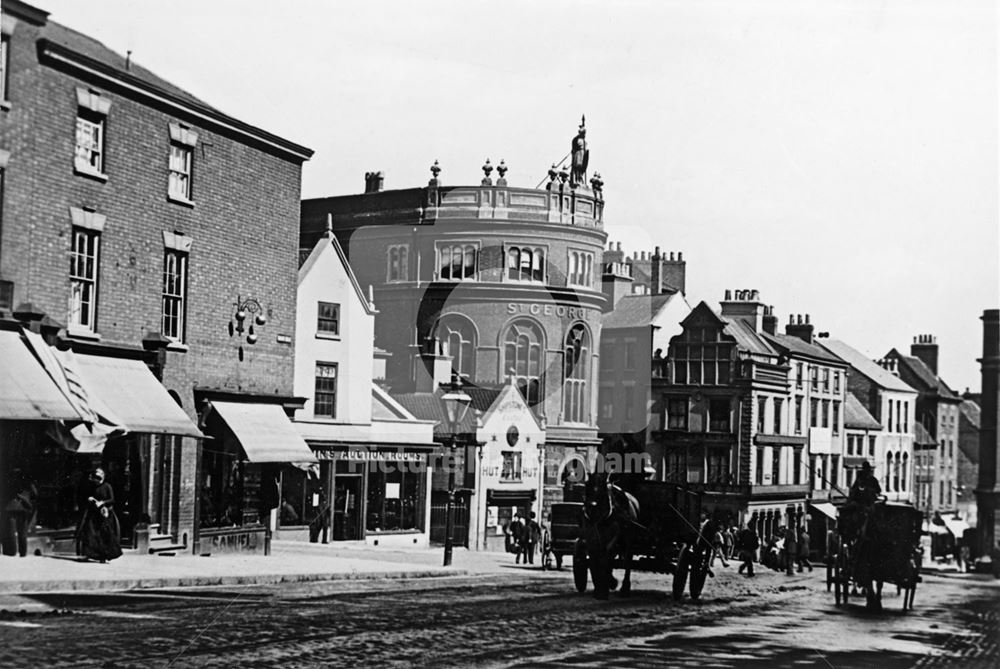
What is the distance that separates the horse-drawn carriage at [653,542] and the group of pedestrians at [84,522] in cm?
791

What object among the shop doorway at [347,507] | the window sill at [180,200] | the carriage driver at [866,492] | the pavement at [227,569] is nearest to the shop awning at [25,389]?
the pavement at [227,569]

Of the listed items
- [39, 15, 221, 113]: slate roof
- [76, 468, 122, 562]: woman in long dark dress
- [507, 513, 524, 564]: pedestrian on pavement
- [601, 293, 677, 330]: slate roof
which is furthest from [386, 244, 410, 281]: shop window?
[601, 293, 677, 330]: slate roof

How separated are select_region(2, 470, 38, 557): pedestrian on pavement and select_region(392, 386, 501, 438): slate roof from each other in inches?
634

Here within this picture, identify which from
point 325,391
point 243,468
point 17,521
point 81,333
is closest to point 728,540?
point 325,391

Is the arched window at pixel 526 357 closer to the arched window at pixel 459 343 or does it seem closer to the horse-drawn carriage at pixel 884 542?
the arched window at pixel 459 343

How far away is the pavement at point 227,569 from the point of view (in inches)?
671

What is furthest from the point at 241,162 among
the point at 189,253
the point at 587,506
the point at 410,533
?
the point at 410,533

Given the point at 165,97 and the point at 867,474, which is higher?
the point at 165,97

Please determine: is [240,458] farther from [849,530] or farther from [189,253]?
[849,530]

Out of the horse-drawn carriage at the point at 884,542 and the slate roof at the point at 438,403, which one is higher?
the slate roof at the point at 438,403

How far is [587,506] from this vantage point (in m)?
18.9

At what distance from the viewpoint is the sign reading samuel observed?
Result: 112 feet

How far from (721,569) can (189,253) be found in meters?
14.6

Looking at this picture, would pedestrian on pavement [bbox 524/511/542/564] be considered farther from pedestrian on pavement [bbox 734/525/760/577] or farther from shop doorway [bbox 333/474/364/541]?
pedestrian on pavement [bbox 734/525/760/577]
